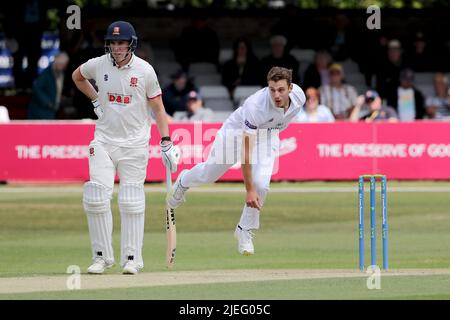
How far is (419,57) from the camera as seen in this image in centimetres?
2775

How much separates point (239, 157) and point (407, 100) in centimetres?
1291

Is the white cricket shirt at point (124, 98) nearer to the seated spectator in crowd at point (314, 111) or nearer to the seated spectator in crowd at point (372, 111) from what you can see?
the seated spectator in crowd at point (314, 111)

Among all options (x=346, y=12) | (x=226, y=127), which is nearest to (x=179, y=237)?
(x=226, y=127)

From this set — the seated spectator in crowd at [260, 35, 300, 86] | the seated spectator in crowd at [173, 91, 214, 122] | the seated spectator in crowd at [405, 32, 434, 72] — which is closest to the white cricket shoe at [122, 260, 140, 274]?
the seated spectator in crowd at [173, 91, 214, 122]

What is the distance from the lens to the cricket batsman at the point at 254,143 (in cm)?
1206

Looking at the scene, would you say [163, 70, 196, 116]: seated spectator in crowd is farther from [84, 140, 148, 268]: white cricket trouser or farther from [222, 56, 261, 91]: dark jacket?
[84, 140, 148, 268]: white cricket trouser

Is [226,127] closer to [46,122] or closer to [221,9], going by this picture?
[46,122]

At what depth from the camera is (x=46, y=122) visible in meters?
22.5

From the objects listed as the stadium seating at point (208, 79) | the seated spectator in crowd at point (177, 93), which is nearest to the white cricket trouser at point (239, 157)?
the seated spectator in crowd at point (177, 93)

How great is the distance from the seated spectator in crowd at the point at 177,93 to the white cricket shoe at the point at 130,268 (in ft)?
44.3

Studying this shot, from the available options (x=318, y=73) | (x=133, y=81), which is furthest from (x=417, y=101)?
(x=133, y=81)

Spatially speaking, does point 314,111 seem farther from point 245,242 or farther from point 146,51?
point 245,242

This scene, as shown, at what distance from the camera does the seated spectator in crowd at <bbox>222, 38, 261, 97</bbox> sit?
26.1 metres
